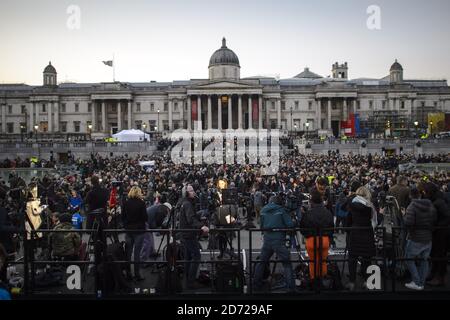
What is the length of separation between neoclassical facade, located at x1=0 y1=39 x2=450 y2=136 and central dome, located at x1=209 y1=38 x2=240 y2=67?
221mm

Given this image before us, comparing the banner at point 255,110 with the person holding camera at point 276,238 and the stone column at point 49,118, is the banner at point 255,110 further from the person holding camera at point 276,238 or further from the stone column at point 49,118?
the person holding camera at point 276,238

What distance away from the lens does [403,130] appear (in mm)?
87500

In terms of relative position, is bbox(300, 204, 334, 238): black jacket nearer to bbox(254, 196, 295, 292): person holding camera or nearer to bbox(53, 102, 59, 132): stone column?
bbox(254, 196, 295, 292): person holding camera

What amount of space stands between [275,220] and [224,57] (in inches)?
3855

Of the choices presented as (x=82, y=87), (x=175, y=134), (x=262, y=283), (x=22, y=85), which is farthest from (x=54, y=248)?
(x=22, y=85)

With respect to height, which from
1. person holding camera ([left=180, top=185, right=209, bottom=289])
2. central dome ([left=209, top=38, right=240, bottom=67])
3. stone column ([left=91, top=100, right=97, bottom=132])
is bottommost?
person holding camera ([left=180, top=185, right=209, bottom=289])

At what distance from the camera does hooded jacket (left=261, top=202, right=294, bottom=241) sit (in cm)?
962

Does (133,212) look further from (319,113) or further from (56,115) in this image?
(56,115)

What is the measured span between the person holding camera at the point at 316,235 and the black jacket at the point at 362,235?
474mm

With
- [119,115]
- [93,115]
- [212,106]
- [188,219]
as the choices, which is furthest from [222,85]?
[188,219]

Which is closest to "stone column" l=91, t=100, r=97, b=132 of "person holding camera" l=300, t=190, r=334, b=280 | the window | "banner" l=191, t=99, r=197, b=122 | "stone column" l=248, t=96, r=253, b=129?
the window

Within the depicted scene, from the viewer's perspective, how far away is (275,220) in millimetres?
9672

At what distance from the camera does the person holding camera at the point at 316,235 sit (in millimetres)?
9055
